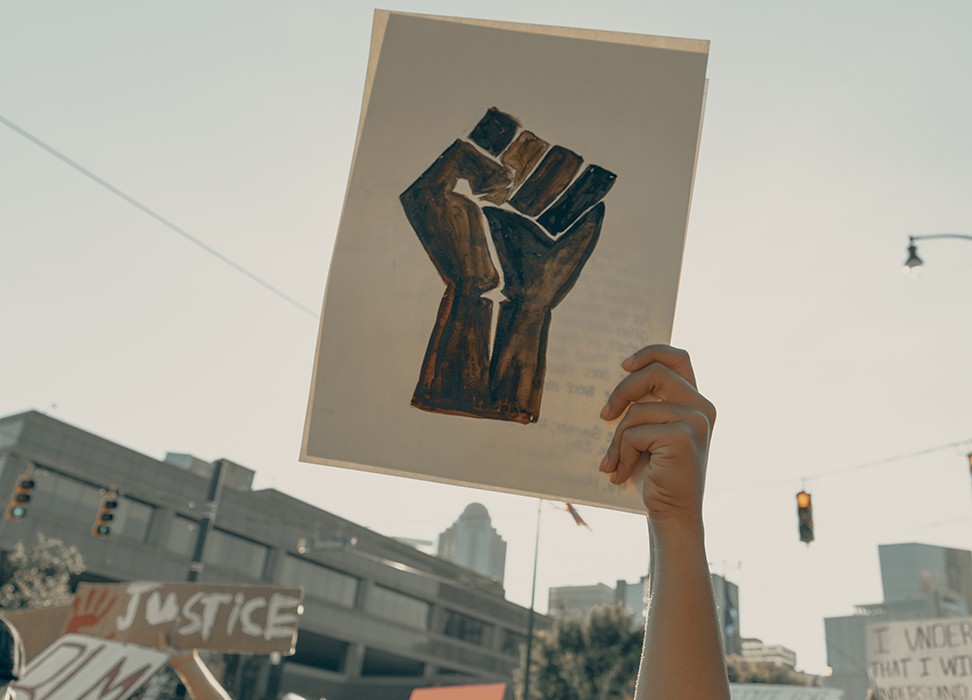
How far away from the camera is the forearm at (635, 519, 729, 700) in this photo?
1.17 meters

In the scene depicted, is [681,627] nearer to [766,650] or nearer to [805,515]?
[805,515]

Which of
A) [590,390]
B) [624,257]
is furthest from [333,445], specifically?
[624,257]

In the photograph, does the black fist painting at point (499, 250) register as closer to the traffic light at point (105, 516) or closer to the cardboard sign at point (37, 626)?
the cardboard sign at point (37, 626)

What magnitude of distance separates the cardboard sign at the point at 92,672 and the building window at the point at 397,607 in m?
53.6

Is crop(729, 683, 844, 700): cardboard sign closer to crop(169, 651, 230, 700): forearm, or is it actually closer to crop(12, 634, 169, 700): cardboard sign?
crop(12, 634, 169, 700): cardboard sign

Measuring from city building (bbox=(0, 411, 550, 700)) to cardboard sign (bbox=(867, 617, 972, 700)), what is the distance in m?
25.0

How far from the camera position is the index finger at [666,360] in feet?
4.29

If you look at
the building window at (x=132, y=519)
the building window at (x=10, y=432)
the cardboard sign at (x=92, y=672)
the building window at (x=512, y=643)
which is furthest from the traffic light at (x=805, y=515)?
the building window at (x=512, y=643)

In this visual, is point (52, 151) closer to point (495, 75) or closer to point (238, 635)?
point (238, 635)

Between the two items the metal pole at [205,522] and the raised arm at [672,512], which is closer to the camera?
the raised arm at [672,512]

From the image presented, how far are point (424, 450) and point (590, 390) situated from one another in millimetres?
311

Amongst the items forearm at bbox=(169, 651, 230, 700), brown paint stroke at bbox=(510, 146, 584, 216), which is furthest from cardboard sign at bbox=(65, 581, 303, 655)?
brown paint stroke at bbox=(510, 146, 584, 216)

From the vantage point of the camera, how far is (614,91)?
1576mm

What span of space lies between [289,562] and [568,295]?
174 feet
